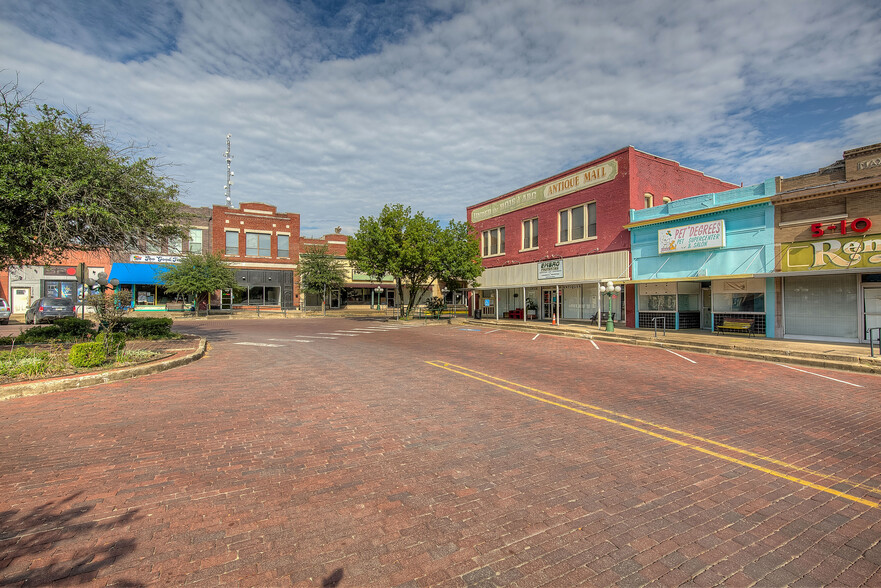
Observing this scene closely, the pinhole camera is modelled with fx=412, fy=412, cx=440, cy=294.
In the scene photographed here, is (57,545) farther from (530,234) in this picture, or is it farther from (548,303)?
(530,234)

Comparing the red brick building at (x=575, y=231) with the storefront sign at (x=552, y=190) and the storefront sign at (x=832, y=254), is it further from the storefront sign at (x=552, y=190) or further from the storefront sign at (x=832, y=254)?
the storefront sign at (x=832, y=254)

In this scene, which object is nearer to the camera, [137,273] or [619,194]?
[619,194]

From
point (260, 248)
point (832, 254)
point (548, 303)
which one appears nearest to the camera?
point (832, 254)

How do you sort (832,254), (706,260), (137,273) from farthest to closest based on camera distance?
(137,273) < (706,260) < (832,254)

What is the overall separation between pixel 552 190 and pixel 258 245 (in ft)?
103

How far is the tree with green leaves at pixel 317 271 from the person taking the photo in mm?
41594

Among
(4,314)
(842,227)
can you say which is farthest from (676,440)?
(4,314)

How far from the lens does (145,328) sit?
15.7 metres

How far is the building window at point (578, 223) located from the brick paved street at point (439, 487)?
58.3 feet

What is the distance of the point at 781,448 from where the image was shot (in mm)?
5211

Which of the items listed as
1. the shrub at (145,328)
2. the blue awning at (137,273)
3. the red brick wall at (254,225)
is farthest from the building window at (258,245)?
the shrub at (145,328)

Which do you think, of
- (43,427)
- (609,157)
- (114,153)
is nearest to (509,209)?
(609,157)

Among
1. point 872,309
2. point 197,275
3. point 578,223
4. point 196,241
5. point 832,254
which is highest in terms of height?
point 196,241

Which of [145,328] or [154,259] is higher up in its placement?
[154,259]
